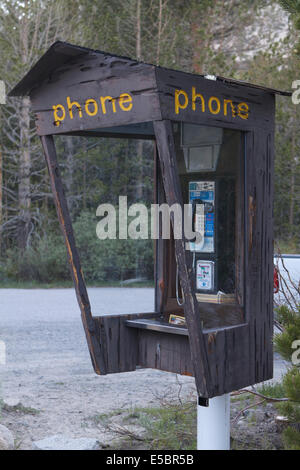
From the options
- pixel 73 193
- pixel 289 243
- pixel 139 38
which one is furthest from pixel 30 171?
pixel 289 243

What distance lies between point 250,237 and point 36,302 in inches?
323

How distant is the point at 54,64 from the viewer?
12.9ft

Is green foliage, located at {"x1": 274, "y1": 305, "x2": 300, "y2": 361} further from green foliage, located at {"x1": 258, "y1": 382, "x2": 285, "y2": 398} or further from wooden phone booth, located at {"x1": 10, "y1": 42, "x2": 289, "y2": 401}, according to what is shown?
green foliage, located at {"x1": 258, "y1": 382, "x2": 285, "y2": 398}

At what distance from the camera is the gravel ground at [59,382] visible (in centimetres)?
487

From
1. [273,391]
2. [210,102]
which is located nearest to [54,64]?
[210,102]

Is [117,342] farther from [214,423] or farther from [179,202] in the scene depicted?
[179,202]

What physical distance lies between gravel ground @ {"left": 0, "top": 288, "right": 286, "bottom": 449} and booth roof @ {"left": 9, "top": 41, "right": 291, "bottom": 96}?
2292 millimetres

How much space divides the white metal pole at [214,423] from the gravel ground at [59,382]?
822 millimetres

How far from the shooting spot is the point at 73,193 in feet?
49.1

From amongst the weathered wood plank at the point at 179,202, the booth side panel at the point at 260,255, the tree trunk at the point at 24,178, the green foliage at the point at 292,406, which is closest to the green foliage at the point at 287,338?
the green foliage at the point at 292,406

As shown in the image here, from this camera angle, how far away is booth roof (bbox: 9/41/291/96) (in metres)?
3.71

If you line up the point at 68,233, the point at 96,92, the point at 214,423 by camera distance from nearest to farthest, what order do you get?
1. the point at 96,92
2. the point at 214,423
3. the point at 68,233

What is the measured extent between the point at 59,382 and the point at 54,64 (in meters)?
3.21
